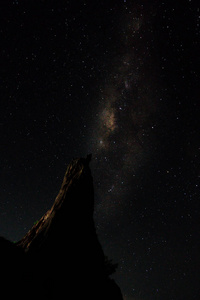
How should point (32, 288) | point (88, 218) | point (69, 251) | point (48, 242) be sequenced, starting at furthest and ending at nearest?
point (88, 218) → point (69, 251) → point (48, 242) → point (32, 288)

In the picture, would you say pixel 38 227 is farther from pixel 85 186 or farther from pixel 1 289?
pixel 1 289

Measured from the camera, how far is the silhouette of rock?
4.44m

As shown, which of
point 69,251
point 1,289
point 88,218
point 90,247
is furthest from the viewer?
point 88,218

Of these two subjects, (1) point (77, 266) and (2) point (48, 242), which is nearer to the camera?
(2) point (48, 242)

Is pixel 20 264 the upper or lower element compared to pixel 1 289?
upper

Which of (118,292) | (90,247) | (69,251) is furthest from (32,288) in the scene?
(118,292)

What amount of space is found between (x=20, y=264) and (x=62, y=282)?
191cm

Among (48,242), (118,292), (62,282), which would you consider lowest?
(118,292)

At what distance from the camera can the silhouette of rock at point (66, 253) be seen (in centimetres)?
444

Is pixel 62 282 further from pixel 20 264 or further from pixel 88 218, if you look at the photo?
pixel 88 218

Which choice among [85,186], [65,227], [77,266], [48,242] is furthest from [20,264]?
[85,186]

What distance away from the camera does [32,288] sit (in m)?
4.29

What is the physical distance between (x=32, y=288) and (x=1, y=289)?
2.95 ft

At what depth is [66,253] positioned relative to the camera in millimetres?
6281
